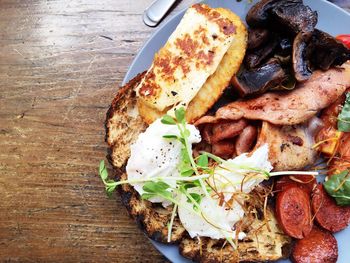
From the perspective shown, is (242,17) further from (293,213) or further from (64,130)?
(64,130)

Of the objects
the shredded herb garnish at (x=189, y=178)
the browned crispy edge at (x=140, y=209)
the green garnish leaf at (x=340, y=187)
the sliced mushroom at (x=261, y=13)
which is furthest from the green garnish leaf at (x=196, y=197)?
the sliced mushroom at (x=261, y=13)

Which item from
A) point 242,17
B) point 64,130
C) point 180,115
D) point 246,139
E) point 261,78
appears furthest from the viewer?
point 64,130

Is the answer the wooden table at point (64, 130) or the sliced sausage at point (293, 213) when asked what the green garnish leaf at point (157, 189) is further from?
the sliced sausage at point (293, 213)

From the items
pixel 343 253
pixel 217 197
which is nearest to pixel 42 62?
pixel 217 197

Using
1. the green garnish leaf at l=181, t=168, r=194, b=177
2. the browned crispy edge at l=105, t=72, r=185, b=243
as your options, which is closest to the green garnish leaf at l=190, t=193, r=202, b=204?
the green garnish leaf at l=181, t=168, r=194, b=177

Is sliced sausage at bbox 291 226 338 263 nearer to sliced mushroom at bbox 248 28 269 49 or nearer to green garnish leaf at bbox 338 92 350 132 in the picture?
green garnish leaf at bbox 338 92 350 132

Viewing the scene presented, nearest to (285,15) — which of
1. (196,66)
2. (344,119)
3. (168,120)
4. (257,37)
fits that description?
(257,37)

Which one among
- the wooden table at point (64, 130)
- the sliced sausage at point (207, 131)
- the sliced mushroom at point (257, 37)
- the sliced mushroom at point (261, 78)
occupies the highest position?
the sliced mushroom at point (257, 37)
